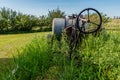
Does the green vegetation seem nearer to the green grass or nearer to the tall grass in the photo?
the green grass

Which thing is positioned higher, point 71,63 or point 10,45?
point 71,63

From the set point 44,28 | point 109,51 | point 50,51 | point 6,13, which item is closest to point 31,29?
point 44,28

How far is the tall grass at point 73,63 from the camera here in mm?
6008

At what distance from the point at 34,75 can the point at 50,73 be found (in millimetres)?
460

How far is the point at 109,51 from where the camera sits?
689 cm

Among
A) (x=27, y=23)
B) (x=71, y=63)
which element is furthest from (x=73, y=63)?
(x=27, y=23)

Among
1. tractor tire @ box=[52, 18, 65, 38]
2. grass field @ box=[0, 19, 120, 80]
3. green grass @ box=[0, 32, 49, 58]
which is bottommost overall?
green grass @ box=[0, 32, 49, 58]

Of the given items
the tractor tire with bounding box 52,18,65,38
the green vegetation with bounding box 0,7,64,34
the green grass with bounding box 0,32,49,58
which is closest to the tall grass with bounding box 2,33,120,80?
the tractor tire with bounding box 52,18,65,38

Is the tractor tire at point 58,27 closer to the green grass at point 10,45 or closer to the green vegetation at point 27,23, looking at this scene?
the green grass at point 10,45

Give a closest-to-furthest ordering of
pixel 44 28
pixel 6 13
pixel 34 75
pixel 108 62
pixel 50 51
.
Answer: pixel 108 62 → pixel 34 75 → pixel 50 51 → pixel 44 28 → pixel 6 13

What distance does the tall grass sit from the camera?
6.01 meters

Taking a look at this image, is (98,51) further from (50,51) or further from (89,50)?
(50,51)

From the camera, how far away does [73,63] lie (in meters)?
6.50

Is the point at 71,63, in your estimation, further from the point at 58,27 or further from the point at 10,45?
the point at 10,45
